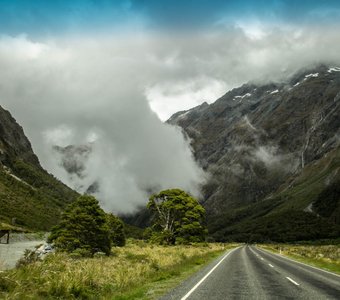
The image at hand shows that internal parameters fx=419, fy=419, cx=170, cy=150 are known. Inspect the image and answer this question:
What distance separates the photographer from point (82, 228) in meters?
33.7

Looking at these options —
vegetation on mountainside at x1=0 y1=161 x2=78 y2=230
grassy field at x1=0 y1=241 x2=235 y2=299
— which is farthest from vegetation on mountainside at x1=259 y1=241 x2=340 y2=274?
vegetation on mountainside at x1=0 y1=161 x2=78 y2=230

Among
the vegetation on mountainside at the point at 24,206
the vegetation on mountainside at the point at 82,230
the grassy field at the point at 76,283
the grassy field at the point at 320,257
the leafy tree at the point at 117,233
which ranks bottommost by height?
the grassy field at the point at 76,283

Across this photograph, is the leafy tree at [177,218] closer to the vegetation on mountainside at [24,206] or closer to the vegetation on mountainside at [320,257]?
the vegetation on mountainside at [320,257]

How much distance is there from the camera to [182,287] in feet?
58.6

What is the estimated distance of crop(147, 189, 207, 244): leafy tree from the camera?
61188 mm

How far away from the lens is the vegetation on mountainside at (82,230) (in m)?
33.1

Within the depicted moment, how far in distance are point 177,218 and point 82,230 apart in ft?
103

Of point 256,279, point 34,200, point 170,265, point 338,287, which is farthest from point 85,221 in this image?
point 34,200

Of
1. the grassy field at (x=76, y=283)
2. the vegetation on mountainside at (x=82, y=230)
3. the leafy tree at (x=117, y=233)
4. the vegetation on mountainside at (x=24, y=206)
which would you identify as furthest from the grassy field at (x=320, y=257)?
the vegetation on mountainside at (x=24, y=206)

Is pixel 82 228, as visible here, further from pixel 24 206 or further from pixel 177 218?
pixel 24 206

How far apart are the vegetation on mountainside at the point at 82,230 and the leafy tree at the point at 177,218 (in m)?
25.6

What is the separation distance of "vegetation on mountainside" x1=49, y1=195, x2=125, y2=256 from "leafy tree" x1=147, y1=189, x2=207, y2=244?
25590mm

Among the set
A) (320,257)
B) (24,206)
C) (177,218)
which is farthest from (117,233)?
(24,206)

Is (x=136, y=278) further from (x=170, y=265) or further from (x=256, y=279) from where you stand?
(x=170, y=265)
